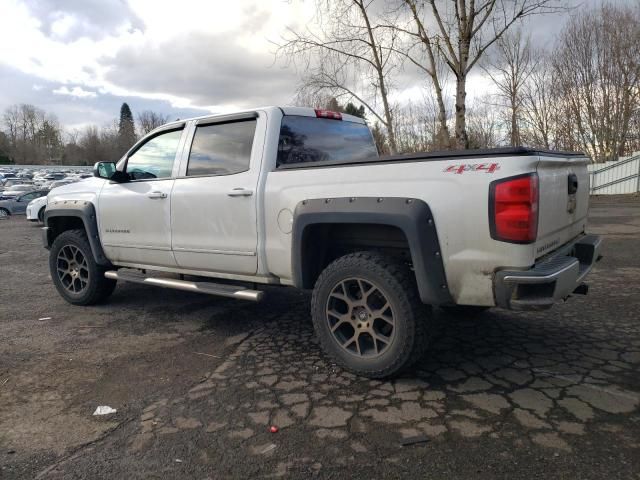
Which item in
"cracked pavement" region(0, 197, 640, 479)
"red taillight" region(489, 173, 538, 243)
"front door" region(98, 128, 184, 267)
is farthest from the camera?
"front door" region(98, 128, 184, 267)

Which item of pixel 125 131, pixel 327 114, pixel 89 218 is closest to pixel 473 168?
pixel 327 114

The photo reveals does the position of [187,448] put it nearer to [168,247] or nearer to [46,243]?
[168,247]

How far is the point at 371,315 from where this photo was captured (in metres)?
3.35

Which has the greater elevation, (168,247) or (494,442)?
(168,247)

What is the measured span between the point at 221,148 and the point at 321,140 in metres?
0.91

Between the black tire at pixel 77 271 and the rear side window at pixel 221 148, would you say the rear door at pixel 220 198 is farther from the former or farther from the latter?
the black tire at pixel 77 271

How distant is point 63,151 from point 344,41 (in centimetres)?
9801

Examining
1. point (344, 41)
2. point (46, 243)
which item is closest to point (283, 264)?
point (46, 243)

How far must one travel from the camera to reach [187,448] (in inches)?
103

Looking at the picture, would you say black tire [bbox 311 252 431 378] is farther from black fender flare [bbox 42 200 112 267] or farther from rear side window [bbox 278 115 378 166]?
black fender flare [bbox 42 200 112 267]

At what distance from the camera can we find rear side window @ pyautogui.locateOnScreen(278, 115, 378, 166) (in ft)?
13.6

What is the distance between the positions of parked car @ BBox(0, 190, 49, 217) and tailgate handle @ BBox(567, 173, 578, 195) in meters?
23.9

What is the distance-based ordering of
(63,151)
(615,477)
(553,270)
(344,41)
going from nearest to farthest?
(615,477) < (553,270) < (344,41) < (63,151)

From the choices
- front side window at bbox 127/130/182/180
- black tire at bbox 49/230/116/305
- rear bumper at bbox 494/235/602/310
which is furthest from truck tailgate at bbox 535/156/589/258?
black tire at bbox 49/230/116/305
